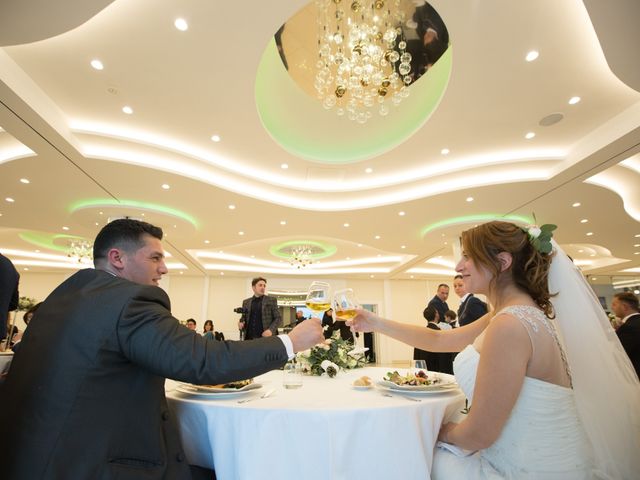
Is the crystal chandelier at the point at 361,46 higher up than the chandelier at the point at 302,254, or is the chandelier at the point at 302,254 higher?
the crystal chandelier at the point at 361,46

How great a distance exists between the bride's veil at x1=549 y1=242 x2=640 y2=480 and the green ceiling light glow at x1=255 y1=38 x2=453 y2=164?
3.74 m

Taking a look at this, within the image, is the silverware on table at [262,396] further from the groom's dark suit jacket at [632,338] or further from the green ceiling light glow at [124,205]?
the green ceiling light glow at [124,205]

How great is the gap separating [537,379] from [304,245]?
10.9 meters

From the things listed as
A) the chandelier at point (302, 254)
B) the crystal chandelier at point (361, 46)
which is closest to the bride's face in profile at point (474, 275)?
the crystal chandelier at point (361, 46)

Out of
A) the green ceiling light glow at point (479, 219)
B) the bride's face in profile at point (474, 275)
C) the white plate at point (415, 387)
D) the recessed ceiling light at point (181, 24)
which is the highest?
the recessed ceiling light at point (181, 24)

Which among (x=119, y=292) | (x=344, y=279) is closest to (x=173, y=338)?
(x=119, y=292)

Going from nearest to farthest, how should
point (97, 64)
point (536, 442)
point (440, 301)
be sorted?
point (536, 442), point (97, 64), point (440, 301)

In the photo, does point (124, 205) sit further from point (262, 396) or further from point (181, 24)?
point (262, 396)

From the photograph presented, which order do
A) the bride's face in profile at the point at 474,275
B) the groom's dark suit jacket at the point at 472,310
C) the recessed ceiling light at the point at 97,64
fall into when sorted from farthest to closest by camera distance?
the groom's dark suit jacket at the point at 472,310 < the recessed ceiling light at the point at 97,64 < the bride's face in profile at the point at 474,275

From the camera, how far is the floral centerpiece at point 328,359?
1.89 meters

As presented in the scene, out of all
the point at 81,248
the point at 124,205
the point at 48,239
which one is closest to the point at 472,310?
the point at 124,205

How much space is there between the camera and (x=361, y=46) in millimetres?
3441

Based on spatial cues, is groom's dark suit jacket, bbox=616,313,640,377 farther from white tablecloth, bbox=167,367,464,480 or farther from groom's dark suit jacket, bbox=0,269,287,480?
groom's dark suit jacket, bbox=0,269,287,480

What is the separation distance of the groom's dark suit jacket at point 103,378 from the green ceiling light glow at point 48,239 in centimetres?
1174
